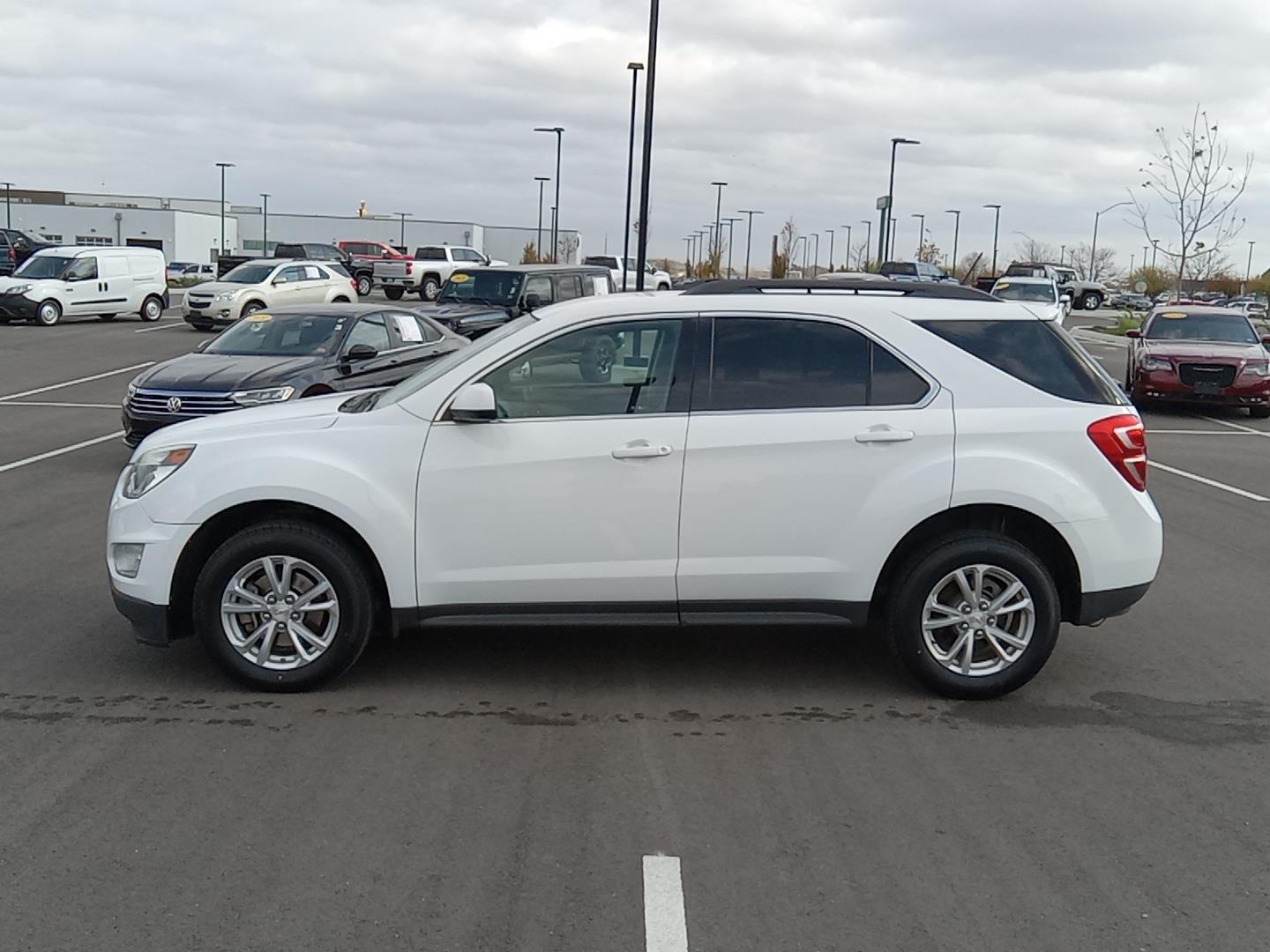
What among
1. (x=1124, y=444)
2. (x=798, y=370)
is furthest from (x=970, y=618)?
(x=798, y=370)

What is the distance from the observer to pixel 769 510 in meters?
5.88

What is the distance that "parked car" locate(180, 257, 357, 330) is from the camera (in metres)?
31.6

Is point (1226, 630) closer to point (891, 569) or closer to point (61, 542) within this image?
point (891, 569)

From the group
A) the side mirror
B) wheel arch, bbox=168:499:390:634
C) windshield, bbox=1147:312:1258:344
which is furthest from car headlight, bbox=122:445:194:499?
windshield, bbox=1147:312:1258:344

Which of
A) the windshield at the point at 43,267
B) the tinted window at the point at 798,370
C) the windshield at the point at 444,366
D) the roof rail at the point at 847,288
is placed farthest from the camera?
the windshield at the point at 43,267

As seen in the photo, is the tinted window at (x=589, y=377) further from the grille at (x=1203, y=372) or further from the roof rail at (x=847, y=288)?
the grille at (x=1203, y=372)

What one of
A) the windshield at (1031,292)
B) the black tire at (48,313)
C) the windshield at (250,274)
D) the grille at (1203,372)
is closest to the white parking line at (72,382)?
the windshield at (250,274)

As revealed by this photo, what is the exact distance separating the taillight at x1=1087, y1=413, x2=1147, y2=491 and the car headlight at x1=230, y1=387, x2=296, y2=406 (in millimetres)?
8107

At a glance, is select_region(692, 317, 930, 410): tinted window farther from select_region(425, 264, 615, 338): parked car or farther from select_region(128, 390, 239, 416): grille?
select_region(425, 264, 615, 338): parked car

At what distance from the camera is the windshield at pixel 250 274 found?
108 feet

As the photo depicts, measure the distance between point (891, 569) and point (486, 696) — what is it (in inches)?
76.0

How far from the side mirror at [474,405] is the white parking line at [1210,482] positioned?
8988 millimetres

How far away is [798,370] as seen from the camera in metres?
6.05

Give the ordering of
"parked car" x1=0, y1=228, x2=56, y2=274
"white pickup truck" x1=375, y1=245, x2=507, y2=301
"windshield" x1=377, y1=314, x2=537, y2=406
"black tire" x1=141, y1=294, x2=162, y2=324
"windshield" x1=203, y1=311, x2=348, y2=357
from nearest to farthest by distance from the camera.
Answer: "windshield" x1=377, y1=314, x2=537, y2=406
"windshield" x1=203, y1=311, x2=348, y2=357
"black tire" x1=141, y1=294, x2=162, y2=324
"white pickup truck" x1=375, y1=245, x2=507, y2=301
"parked car" x1=0, y1=228, x2=56, y2=274
